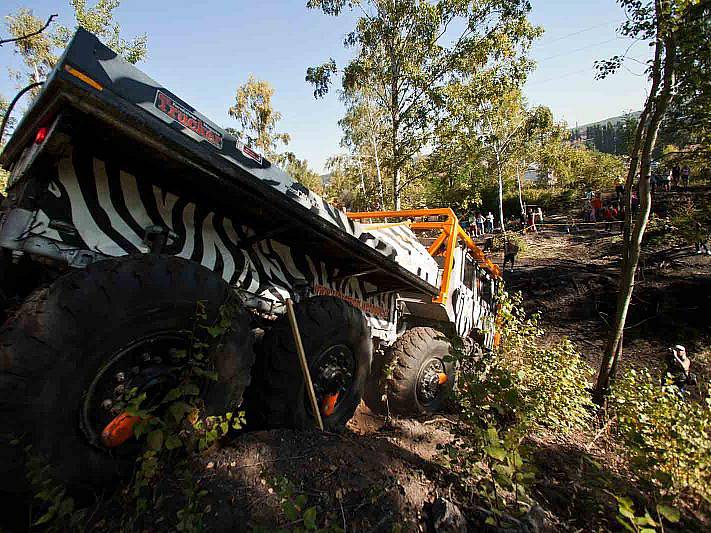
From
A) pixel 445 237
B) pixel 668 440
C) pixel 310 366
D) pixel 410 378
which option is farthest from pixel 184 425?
pixel 445 237

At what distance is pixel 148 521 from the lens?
1476 mm

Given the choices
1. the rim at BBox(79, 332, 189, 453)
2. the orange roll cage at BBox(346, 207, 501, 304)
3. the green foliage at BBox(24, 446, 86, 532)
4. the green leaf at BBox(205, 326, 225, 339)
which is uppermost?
the orange roll cage at BBox(346, 207, 501, 304)

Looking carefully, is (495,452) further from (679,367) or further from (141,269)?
(679,367)

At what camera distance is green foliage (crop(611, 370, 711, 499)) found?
2379mm

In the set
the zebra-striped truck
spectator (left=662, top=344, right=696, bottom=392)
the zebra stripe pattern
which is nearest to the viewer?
the zebra-striped truck

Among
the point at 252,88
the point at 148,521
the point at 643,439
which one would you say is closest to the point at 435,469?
the point at 148,521

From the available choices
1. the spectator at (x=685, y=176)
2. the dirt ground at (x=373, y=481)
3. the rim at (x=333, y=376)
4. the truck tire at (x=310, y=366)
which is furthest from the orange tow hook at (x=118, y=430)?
the spectator at (x=685, y=176)

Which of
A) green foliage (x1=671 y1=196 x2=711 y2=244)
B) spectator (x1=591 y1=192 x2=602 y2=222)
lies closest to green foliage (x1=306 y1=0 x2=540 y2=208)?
green foliage (x1=671 y1=196 x2=711 y2=244)

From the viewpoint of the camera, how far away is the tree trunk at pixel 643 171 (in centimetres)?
429

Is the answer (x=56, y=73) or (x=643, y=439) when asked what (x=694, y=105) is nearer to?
(x=643, y=439)

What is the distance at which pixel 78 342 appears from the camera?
145 centimetres

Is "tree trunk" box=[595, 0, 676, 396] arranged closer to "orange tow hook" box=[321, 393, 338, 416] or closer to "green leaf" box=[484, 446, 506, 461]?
"green leaf" box=[484, 446, 506, 461]

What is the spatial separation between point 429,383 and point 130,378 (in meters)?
3.05

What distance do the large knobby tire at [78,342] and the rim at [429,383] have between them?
8.96ft
